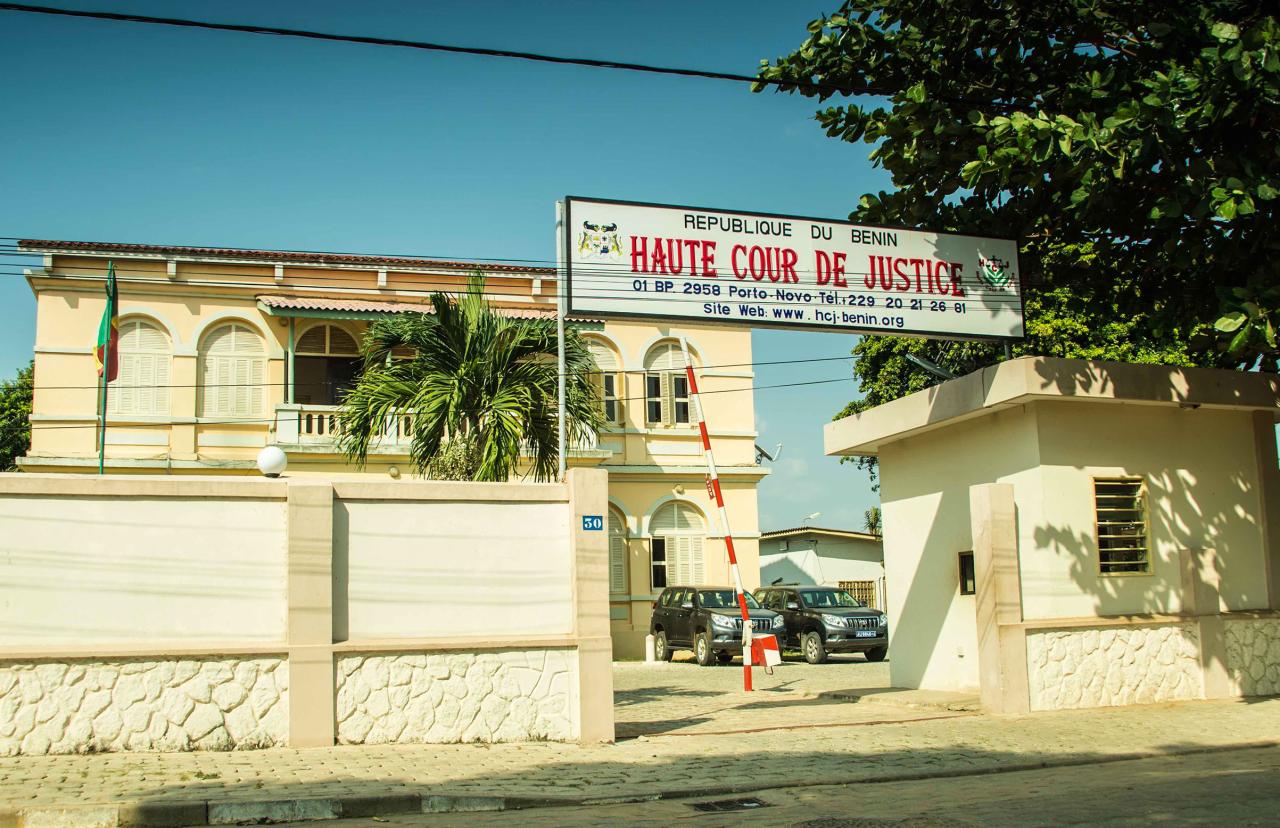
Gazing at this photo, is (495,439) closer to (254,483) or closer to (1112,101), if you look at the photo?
(254,483)

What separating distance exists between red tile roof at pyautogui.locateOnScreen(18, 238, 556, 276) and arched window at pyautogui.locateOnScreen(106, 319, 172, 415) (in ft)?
5.58

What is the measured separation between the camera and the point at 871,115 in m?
13.0

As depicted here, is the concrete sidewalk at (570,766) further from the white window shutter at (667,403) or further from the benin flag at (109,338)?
the white window shutter at (667,403)

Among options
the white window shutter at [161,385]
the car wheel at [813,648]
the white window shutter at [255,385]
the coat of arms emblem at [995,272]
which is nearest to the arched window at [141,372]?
the white window shutter at [161,385]

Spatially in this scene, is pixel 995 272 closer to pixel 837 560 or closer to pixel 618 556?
pixel 618 556

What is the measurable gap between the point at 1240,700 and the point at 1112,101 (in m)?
7.38

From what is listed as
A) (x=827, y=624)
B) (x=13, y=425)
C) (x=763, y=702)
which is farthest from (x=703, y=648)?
(x=13, y=425)

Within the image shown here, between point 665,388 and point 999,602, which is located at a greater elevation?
point 665,388

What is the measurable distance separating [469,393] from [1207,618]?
10244 millimetres

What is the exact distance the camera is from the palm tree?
1722 cm

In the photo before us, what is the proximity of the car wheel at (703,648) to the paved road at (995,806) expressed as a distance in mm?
15138

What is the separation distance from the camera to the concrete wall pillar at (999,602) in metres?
13.3

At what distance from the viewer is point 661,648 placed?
27062 millimetres

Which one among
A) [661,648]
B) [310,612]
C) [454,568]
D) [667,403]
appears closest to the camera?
[310,612]
